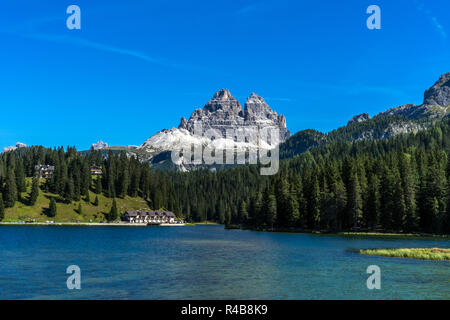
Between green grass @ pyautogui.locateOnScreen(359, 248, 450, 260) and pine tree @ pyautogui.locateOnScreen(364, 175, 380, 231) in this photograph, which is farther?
pine tree @ pyautogui.locateOnScreen(364, 175, 380, 231)

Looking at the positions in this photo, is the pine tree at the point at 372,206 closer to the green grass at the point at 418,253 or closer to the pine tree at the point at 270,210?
the pine tree at the point at 270,210

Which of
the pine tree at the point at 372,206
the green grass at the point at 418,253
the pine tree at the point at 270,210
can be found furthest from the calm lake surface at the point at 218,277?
the pine tree at the point at 270,210

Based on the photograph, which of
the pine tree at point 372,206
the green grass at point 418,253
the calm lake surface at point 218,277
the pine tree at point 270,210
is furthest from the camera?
the pine tree at point 270,210

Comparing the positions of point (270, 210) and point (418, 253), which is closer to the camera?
point (418, 253)

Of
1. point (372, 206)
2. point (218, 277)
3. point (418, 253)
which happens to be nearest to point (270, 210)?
point (372, 206)

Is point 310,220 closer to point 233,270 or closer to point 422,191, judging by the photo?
point 422,191

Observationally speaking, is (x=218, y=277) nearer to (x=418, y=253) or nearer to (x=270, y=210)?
(x=418, y=253)

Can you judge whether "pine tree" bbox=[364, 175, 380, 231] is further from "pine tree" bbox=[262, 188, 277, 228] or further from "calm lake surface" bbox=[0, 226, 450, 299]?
"calm lake surface" bbox=[0, 226, 450, 299]

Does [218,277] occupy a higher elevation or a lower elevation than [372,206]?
lower

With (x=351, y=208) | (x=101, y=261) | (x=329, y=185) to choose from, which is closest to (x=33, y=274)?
(x=101, y=261)

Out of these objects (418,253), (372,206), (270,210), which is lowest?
(418,253)

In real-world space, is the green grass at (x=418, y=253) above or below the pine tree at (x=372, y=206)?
below

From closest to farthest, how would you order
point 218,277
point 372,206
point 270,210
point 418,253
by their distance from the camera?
point 218,277 < point 418,253 < point 372,206 < point 270,210

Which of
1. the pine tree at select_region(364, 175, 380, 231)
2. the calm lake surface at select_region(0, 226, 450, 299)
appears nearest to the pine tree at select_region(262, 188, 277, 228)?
the pine tree at select_region(364, 175, 380, 231)
